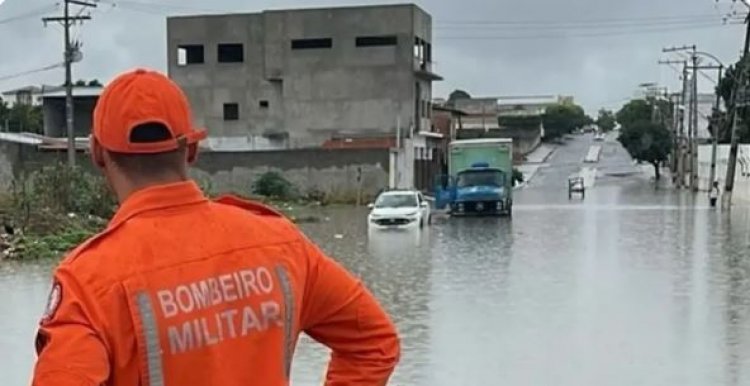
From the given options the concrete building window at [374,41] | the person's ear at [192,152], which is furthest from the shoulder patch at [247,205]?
the concrete building window at [374,41]

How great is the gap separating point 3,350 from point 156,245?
35.3ft

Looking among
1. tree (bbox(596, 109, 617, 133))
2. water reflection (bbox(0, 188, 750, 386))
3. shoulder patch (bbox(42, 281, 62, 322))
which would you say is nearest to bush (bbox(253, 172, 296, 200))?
water reflection (bbox(0, 188, 750, 386))

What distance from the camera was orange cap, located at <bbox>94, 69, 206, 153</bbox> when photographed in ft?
8.09

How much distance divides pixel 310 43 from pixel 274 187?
45.4 feet

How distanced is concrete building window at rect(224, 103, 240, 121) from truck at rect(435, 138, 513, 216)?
2436cm

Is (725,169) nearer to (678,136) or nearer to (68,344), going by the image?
(678,136)

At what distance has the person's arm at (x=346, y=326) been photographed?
109 inches

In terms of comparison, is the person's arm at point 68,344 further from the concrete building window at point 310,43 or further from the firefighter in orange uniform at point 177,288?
the concrete building window at point 310,43

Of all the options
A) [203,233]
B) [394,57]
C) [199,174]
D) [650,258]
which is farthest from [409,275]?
[394,57]

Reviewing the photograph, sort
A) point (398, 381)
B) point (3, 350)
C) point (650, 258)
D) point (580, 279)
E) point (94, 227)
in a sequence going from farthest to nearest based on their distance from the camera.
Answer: point (94, 227) < point (650, 258) < point (580, 279) < point (3, 350) < point (398, 381)

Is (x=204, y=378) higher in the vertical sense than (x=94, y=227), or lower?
higher

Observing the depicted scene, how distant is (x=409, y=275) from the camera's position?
69.3ft

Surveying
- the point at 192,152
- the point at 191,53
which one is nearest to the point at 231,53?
the point at 191,53

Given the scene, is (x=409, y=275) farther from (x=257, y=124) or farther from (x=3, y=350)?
(x=257, y=124)
